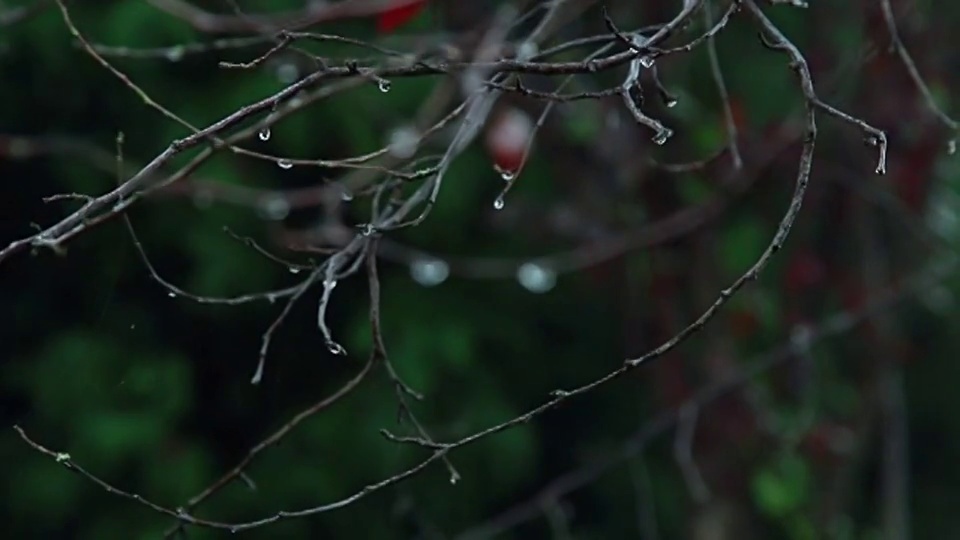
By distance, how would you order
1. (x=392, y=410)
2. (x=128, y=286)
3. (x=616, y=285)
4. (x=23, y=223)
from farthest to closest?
(x=616, y=285) < (x=392, y=410) < (x=128, y=286) < (x=23, y=223)

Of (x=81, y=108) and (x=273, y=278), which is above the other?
(x=81, y=108)

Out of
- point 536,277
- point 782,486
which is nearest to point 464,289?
point 536,277

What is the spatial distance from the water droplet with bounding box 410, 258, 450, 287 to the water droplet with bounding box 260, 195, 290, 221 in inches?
20.2

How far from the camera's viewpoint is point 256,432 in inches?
173

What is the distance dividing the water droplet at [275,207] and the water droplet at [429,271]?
0.51 m

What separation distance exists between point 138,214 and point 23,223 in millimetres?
935

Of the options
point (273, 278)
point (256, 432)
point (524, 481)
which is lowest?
point (524, 481)

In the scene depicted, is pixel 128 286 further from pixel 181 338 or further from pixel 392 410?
pixel 392 410

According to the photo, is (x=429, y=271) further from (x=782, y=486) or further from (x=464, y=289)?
(x=782, y=486)

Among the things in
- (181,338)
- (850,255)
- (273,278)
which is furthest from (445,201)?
(850,255)

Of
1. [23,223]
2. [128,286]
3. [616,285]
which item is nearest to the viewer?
[23,223]

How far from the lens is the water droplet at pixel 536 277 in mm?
4230

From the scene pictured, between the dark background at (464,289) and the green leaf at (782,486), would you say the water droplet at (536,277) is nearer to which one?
the dark background at (464,289)

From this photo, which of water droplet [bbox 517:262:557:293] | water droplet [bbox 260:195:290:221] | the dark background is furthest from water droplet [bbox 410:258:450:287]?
water droplet [bbox 260:195:290:221]
